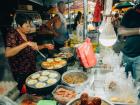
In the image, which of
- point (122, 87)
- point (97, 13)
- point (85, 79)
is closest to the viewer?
point (122, 87)

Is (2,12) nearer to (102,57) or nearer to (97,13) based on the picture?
(102,57)

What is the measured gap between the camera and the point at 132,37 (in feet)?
12.4

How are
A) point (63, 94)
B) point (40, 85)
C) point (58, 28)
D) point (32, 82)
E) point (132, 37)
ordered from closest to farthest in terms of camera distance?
point (63, 94) < point (40, 85) < point (32, 82) < point (132, 37) < point (58, 28)

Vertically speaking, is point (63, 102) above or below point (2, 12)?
below

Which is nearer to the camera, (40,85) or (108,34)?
(40,85)

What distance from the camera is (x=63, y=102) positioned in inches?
90.5

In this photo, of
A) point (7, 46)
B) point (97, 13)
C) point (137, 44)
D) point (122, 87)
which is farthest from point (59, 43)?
point (122, 87)

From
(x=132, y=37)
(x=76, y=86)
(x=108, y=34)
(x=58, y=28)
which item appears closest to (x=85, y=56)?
(x=108, y=34)

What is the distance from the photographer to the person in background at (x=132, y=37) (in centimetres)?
371

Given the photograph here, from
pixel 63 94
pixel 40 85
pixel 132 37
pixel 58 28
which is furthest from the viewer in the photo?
pixel 58 28

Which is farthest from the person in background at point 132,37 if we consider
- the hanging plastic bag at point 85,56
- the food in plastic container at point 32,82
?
the food in plastic container at point 32,82

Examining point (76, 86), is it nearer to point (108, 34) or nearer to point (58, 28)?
point (108, 34)

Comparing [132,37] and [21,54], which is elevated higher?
[132,37]

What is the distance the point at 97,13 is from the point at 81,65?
2.04 meters
